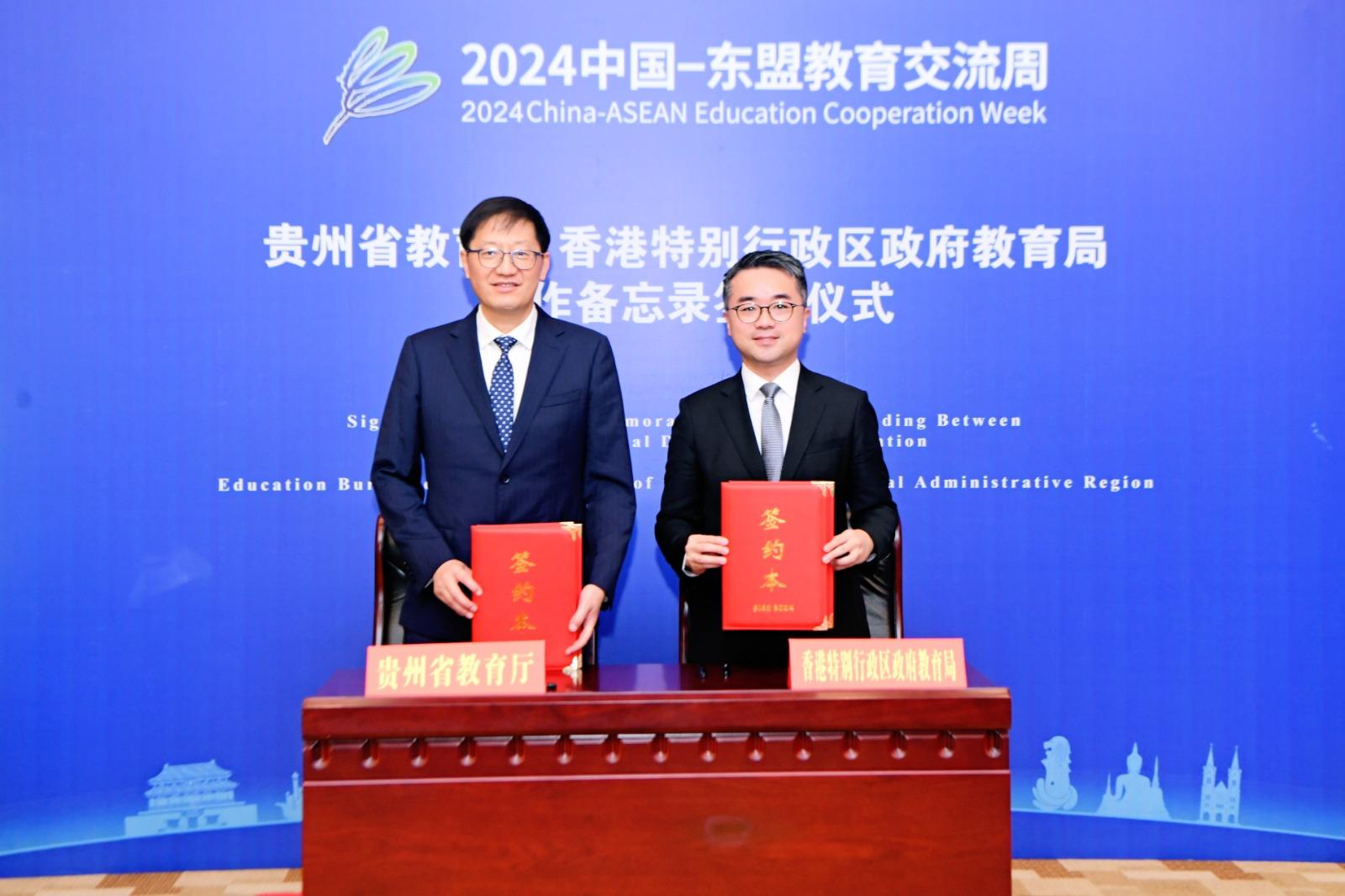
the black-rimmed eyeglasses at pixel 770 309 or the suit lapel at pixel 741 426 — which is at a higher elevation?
the black-rimmed eyeglasses at pixel 770 309

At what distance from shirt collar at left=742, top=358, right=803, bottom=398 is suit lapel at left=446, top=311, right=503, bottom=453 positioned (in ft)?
1.68

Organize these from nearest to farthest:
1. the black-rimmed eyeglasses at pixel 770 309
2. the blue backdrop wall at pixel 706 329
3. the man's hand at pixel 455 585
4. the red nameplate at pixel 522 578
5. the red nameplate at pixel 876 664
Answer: the red nameplate at pixel 876 664, the red nameplate at pixel 522 578, the man's hand at pixel 455 585, the black-rimmed eyeglasses at pixel 770 309, the blue backdrop wall at pixel 706 329

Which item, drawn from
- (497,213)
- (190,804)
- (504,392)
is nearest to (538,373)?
(504,392)

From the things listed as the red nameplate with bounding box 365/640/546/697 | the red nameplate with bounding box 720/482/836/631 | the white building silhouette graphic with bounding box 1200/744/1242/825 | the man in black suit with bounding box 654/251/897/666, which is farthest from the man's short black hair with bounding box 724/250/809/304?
the white building silhouette graphic with bounding box 1200/744/1242/825

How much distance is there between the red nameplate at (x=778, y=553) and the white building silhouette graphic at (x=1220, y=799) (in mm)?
1900

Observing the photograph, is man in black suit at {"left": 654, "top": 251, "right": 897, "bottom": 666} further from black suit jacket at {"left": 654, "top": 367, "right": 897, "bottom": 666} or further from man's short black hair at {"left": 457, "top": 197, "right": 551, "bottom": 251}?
man's short black hair at {"left": 457, "top": 197, "right": 551, "bottom": 251}

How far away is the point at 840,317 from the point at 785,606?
1452 mm

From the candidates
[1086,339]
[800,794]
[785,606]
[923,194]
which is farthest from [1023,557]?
[800,794]

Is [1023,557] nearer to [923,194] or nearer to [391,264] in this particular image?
[923,194]

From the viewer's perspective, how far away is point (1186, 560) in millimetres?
3037

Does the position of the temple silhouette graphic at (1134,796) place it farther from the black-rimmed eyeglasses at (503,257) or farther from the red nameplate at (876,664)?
the black-rimmed eyeglasses at (503,257)

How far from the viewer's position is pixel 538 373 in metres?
2.11

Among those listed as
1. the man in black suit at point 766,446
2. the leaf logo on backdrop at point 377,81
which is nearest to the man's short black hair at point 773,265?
the man in black suit at point 766,446

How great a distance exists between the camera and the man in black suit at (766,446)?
2082 mm
